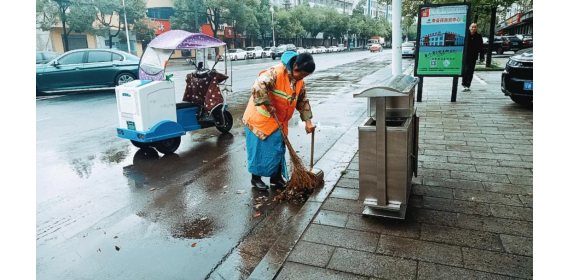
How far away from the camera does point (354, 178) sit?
180 inches

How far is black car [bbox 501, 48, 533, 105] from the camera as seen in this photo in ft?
26.1

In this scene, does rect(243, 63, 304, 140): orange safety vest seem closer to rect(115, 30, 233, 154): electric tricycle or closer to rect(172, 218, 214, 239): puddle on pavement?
rect(172, 218, 214, 239): puddle on pavement

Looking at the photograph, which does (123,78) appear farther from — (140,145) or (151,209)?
(151,209)

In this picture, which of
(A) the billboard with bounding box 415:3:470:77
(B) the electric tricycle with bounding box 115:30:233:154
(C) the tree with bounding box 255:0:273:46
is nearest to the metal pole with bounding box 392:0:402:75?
(A) the billboard with bounding box 415:3:470:77

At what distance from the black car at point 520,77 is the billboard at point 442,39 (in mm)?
988

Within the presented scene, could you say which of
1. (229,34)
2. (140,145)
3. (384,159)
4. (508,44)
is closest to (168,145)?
(140,145)

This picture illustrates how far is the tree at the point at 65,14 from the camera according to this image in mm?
29188

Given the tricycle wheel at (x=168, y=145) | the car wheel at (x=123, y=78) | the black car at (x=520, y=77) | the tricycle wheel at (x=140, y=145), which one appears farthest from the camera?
the car wheel at (x=123, y=78)

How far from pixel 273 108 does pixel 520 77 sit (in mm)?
6485

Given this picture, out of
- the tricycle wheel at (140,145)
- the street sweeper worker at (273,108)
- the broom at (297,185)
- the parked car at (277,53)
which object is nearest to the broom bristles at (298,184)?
the broom at (297,185)

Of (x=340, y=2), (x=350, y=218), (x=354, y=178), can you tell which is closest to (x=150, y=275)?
(x=350, y=218)

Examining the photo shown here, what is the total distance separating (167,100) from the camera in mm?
6039

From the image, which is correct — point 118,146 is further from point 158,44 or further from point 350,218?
point 350,218

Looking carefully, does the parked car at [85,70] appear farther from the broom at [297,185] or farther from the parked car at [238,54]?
the parked car at [238,54]
